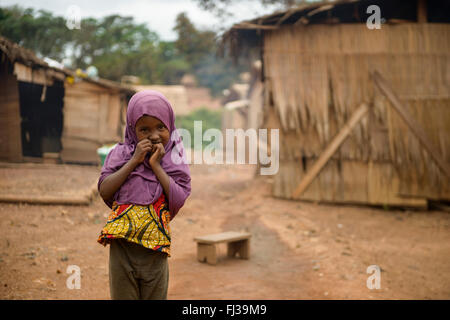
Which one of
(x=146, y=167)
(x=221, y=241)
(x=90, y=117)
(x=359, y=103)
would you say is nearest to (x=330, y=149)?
(x=359, y=103)

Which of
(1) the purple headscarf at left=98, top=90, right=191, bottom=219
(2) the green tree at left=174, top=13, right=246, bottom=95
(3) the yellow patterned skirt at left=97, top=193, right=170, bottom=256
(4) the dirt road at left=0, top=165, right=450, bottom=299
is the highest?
(2) the green tree at left=174, top=13, right=246, bottom=95

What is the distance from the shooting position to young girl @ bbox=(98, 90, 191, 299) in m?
2.32

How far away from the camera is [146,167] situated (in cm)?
241

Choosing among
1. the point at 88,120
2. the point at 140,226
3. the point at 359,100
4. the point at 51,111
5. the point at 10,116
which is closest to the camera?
the point at 140,226

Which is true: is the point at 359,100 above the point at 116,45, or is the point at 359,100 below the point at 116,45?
below

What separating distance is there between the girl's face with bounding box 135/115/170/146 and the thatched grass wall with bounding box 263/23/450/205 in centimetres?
712

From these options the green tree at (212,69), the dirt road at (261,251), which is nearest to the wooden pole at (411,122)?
the dirt road at (261,251)

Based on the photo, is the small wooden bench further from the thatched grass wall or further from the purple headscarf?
the thatched grass wall

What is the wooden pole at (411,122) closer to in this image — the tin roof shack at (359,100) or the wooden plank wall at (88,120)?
the tin roof shack at (359,100)

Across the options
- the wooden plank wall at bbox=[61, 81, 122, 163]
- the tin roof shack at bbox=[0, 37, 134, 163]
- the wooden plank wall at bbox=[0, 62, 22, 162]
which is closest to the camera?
the wooden plank wall at bbox=[0, 62, 22, 162]

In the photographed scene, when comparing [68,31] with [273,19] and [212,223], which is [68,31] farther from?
[212,223]

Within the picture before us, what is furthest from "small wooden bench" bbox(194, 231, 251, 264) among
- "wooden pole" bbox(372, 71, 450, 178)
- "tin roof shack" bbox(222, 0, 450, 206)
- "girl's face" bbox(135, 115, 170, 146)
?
"wooden pole" bbox(372, 71, 450, 178)

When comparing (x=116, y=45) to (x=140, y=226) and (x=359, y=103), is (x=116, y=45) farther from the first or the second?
(x=140, y=226)

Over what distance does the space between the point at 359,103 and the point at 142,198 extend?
7639 millimetres
